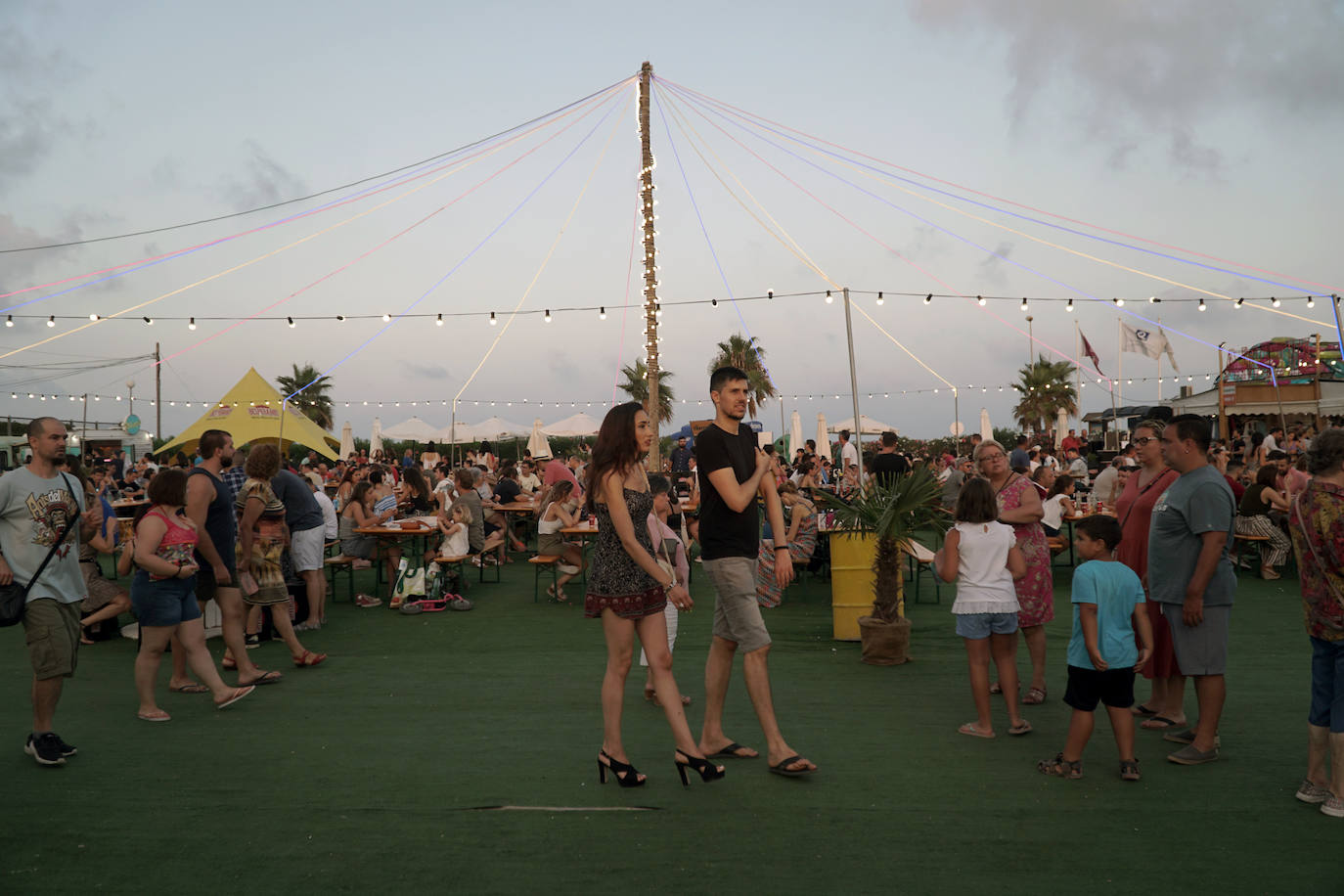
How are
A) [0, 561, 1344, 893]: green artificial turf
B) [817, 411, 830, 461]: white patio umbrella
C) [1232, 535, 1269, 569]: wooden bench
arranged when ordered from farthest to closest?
[817, 411, 830, 461]: white patio umbrella
[1232, 535, 1269, 569]: wooden bench
[0, 561, 1344, 893]: green artificial turf

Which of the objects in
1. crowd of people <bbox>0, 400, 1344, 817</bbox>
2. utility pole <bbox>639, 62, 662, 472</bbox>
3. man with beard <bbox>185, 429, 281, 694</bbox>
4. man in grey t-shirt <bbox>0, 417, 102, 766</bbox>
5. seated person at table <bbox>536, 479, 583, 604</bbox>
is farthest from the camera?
utility pole <bbox>639, 62, 662, 472</bbox>

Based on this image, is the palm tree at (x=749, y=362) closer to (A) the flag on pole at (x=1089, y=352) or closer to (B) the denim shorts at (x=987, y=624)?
(A) the flag on pole at (x=1089, y=352)

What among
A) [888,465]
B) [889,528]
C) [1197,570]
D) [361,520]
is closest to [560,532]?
[361,520]

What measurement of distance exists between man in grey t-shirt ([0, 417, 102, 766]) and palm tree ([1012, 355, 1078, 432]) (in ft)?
149

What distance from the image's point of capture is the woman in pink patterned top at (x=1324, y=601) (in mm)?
3488

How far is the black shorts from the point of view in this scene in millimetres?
3869

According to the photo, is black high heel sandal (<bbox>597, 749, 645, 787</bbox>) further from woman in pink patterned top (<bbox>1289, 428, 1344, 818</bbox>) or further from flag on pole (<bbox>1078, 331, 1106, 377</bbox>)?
flag on pole (<bbox>1078, 331, 1106, 377</bbox>)

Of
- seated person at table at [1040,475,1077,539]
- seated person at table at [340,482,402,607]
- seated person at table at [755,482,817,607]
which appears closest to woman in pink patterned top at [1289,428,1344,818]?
seated person at table at [755,482,817,607]

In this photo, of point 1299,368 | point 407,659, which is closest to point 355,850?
point 407,659

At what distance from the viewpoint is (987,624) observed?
4.70 meters

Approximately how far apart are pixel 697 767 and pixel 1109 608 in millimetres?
1942

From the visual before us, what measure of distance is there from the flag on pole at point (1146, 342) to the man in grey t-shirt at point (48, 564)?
24.1 meters

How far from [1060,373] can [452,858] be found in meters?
48.0

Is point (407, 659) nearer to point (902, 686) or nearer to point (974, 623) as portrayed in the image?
point (902, 686)
